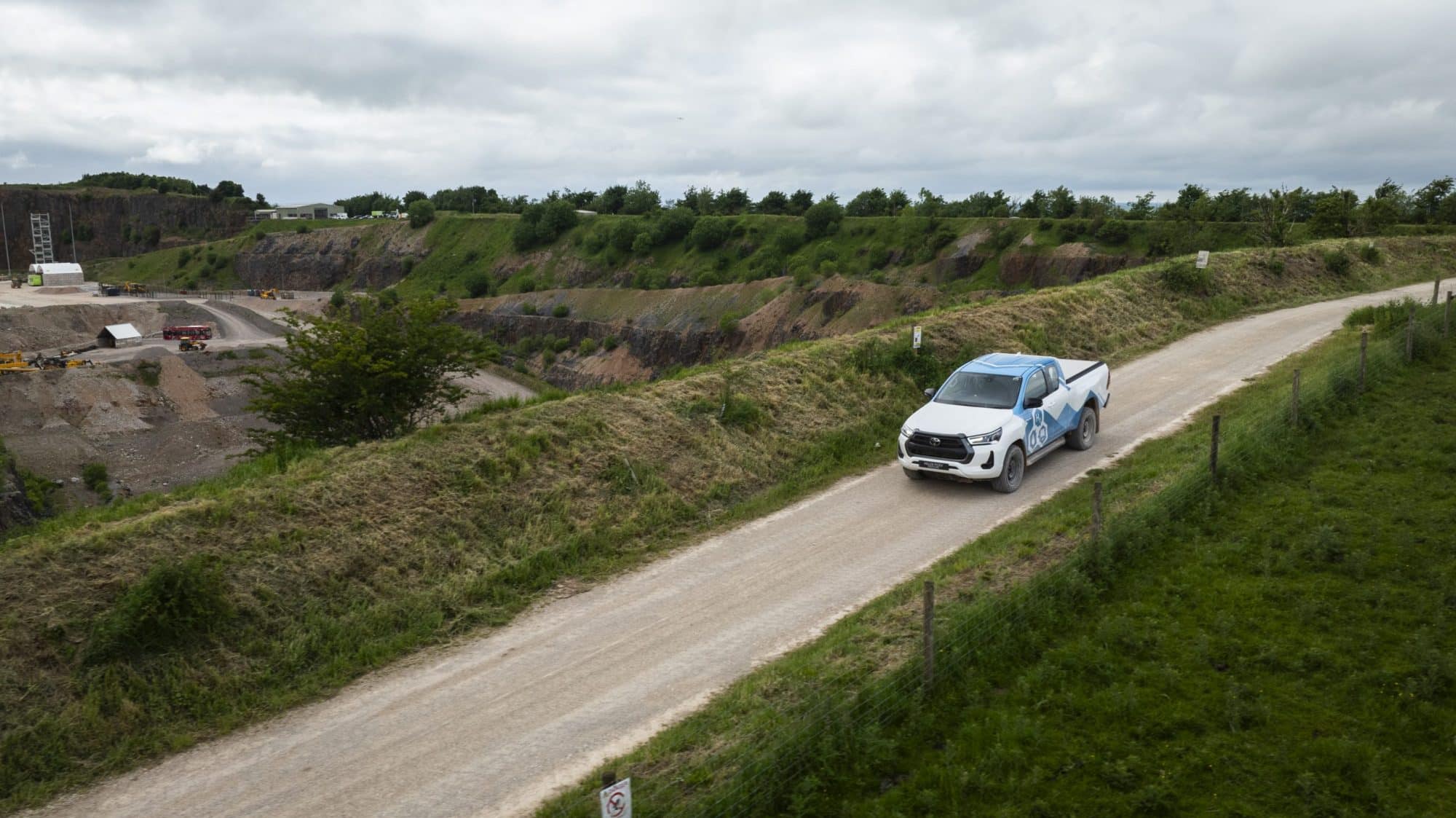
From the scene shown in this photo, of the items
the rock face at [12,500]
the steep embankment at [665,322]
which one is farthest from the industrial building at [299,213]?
the rock face at [12,500]

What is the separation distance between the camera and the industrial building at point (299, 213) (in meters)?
159

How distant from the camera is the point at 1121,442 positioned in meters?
17.7

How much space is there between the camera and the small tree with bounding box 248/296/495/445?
56.8ft

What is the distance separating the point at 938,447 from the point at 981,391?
1.62m

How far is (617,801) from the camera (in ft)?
19.3

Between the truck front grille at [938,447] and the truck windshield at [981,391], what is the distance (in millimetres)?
1100

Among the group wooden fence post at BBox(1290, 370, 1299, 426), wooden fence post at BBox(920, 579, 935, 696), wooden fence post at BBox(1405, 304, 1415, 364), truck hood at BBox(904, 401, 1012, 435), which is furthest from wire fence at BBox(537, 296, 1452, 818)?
wooden fence post at BBox(1405, 304, 1415, 364)

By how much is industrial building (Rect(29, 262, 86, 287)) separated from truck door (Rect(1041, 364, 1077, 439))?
140m

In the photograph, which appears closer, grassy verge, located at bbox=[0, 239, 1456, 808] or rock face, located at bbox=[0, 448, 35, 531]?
grassy verge, located at bbox=[0, 239, 1456, 808]

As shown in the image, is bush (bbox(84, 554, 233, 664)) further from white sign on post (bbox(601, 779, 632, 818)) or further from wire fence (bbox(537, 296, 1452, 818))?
white sign on post (bbox(601, 779, 632, 818))

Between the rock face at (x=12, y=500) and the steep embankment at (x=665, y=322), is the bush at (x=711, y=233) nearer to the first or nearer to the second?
the steep embankment at (x=665, y=322)

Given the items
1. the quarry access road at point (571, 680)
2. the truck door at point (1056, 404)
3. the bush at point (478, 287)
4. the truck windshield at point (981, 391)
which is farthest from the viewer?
the bush at point (478, 287)

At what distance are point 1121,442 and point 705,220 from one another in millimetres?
79772

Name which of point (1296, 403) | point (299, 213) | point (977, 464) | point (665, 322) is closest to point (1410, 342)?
point (1296, 403)
